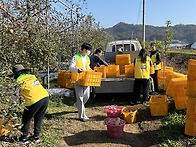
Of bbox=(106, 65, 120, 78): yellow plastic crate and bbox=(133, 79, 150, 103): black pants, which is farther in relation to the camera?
bbox=(106, 65, 120, 78): yellow plastic crate

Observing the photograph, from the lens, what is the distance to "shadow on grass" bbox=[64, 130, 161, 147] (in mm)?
4270

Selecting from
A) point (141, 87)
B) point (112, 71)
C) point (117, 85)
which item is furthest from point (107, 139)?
point (112, 71)

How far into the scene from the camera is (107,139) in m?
4.40

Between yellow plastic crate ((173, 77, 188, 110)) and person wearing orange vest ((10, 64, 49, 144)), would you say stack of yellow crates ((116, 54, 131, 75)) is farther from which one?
person wearing orange vest ((10, 64, 49, 144))

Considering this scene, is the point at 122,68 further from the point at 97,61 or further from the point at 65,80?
the point at 65,80

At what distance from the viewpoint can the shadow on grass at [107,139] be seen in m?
4.27

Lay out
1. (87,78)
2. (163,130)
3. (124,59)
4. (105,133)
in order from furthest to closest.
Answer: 1. (124,59)
2. (87,78)
3. (105,133)
4. (163,130)

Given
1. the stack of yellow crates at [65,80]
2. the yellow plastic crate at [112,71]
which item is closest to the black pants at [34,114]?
the yellow plastic crate at [112,71]

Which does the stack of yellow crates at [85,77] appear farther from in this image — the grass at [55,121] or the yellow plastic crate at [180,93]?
the yellow plastic crate at [180,93]

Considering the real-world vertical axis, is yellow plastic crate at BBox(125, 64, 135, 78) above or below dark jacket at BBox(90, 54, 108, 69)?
below

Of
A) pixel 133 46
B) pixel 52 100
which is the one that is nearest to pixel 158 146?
pixel 52 100

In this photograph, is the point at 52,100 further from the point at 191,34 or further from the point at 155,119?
the point at 191,34

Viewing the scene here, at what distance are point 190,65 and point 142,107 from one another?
2.51 meters

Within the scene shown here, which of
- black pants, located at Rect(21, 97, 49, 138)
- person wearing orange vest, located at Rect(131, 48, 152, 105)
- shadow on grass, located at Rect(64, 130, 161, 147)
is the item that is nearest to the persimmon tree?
black pants, located at Rect(21, 97, 49, 138)
